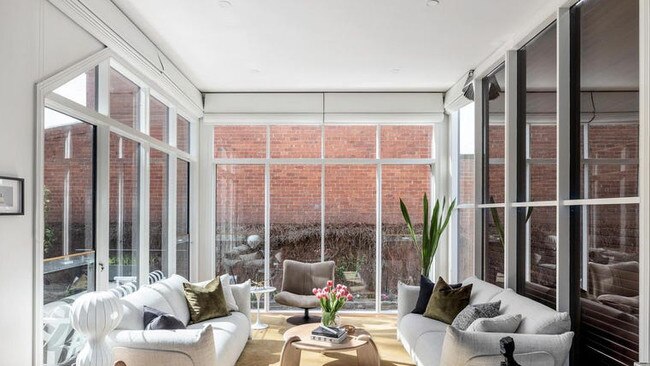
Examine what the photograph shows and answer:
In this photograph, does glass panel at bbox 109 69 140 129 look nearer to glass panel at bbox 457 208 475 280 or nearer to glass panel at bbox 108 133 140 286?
glass panel at bbox 108 133 140 286

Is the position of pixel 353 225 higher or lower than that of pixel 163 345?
higher

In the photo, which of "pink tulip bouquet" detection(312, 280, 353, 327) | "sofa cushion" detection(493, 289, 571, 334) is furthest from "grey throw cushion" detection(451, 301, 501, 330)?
"pink tulip bouquet" detection(312, 280, 353, 327)

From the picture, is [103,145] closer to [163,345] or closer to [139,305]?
[139,305]

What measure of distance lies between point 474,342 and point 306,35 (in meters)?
2.91

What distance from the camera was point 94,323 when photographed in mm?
2871

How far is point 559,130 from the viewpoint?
143 inches

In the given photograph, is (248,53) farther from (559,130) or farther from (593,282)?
(593,282)

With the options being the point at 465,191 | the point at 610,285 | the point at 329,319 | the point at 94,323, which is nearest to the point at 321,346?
the point at 329,319

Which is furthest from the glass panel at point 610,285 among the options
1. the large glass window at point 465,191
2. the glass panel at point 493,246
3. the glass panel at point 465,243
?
the glass panel at point 465,243

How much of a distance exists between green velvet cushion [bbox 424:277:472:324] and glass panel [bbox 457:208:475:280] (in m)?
1.13

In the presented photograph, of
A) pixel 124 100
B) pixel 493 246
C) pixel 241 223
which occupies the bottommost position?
pixel 493 246

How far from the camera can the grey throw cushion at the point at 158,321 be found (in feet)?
11.9

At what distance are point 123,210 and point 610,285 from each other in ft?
12.1

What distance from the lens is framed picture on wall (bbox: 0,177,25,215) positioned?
2.56 m
